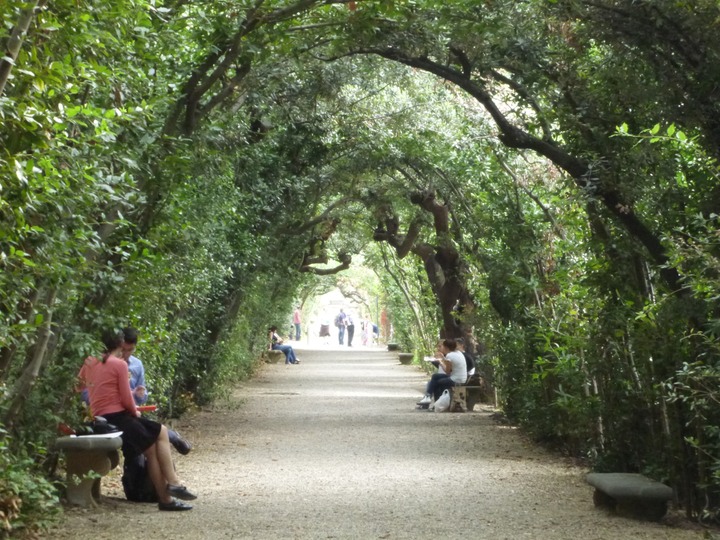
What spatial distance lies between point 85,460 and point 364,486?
3.05 m

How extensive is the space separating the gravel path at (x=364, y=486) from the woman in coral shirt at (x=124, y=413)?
0.27m

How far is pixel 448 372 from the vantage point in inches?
827

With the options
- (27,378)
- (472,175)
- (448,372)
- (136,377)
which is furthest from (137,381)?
(448,372)

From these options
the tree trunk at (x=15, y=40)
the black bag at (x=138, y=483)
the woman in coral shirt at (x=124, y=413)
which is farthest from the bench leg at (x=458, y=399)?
the tree trunk at (x=15, y=40)

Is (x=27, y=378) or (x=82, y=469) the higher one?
(x=27, y=378)

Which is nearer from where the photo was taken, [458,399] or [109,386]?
[109,386]

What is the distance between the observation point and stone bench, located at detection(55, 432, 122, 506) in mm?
8766

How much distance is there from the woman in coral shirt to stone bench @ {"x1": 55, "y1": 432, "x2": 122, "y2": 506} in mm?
264

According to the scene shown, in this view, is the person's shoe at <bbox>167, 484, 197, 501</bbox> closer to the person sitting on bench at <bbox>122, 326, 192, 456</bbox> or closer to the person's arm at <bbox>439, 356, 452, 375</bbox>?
the person sitting on bench at <bbox>122, 326, 192, 456</bbox>

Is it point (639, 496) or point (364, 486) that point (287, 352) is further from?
point (639, 496)

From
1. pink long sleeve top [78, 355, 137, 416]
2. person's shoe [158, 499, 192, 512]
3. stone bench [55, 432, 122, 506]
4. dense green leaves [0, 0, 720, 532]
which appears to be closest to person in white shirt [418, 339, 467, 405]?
dense green leaves [0, 0, 720, 532]

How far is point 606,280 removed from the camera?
1066 centimetres

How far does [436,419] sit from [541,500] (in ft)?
30.4

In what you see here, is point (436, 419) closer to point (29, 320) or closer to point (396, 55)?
point (396, 55)
